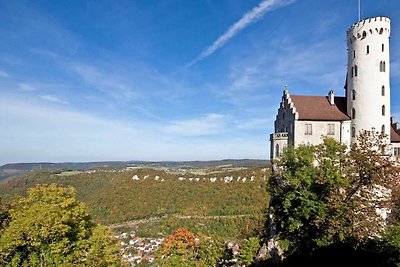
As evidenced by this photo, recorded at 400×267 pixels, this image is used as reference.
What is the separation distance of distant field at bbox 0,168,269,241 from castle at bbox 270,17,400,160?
110 ft

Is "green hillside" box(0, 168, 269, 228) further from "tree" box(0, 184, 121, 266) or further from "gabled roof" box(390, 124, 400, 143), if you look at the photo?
"tree" box(0, 184, 121, 266)

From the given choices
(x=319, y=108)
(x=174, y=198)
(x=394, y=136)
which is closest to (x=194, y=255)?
(x=319, y=108)

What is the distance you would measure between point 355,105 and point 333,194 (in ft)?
49.8

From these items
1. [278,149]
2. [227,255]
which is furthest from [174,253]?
[278,149]

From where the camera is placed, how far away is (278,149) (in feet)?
119

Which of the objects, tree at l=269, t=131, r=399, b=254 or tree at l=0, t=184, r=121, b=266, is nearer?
tree at l=0, t=184, r=121, b=266

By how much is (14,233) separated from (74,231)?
427cm

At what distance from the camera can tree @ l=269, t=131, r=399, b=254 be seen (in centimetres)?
2139

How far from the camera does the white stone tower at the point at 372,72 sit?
32969mm

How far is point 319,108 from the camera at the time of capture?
118 feet

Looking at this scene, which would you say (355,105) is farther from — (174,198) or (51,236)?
(174,198)

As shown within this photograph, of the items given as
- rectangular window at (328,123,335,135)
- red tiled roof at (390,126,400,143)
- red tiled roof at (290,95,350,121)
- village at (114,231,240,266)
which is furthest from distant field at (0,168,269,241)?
red tiled roof at (390,126,400,143)

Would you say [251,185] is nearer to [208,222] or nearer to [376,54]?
[208,222]

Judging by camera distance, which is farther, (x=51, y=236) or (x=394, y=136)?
(x=394, y=136)
